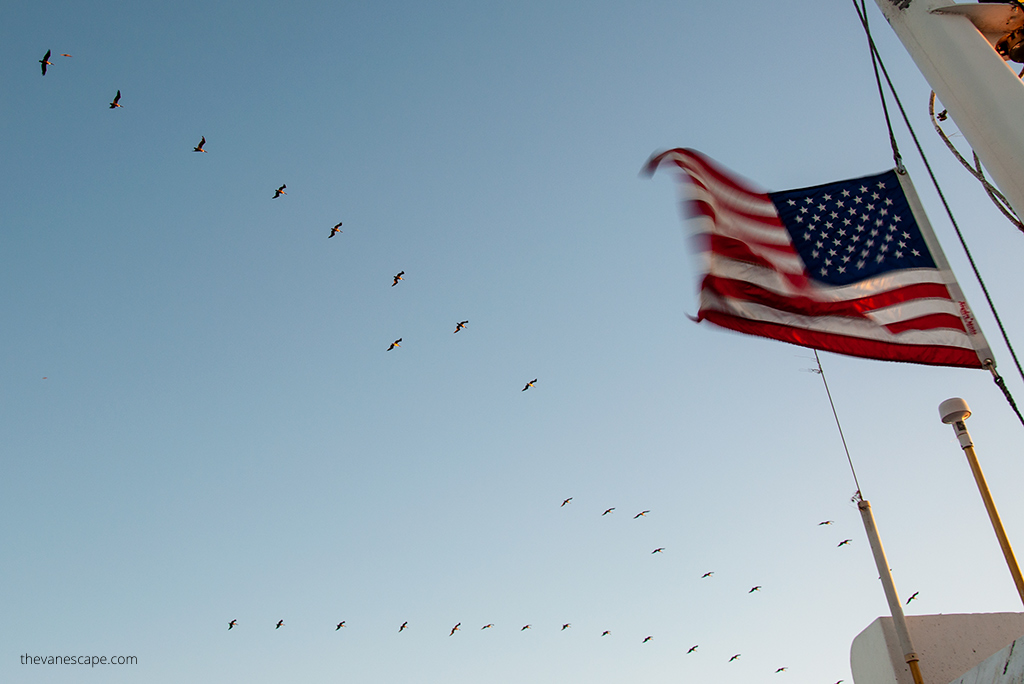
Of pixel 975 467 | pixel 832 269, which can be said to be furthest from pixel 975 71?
pixel 975 467

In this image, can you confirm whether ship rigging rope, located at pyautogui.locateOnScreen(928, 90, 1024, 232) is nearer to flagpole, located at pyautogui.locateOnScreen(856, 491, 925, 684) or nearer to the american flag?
the american flag

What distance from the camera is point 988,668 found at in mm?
6215

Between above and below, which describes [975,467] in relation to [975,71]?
below

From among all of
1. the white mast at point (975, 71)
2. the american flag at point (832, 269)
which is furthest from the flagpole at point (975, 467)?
the white mast at point (975, 71)

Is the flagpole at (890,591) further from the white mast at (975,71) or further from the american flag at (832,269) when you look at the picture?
the white mast at (975,71)

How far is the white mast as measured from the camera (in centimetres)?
472

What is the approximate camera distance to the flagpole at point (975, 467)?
801 cm

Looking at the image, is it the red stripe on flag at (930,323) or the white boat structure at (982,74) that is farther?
the red stripe on flag at (930,323)

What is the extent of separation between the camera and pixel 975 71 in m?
4.98

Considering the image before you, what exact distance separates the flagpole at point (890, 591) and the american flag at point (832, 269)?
3719 mm

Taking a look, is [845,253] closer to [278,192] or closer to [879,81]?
[879,81]

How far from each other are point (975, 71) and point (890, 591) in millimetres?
6569

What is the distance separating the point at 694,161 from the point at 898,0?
8.37 ft

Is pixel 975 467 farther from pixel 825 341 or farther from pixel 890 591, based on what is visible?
pixel 825 341
